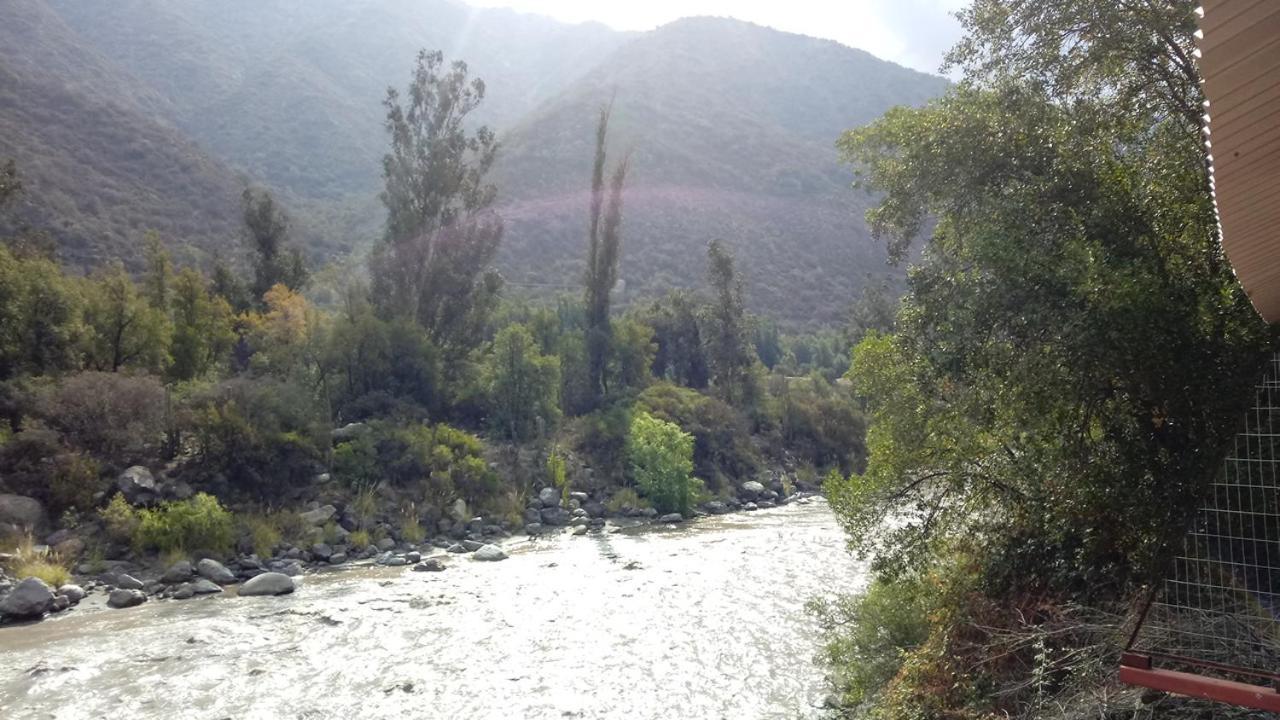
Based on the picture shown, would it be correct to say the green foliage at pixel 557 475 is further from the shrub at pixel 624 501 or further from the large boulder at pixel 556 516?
the shrub at pixel 624 501

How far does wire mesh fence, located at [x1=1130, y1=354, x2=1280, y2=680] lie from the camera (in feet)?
17.3

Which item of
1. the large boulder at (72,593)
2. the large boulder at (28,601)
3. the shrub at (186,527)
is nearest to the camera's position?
the large boulder at (28,601)

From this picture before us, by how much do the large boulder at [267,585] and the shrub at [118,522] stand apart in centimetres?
306

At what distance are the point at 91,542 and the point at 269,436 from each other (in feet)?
16.1

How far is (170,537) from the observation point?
16.2 meters

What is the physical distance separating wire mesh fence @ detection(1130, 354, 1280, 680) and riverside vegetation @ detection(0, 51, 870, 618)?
1415 centimetres

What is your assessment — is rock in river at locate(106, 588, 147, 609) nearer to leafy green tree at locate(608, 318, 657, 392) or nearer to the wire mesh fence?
the wire mesh fence

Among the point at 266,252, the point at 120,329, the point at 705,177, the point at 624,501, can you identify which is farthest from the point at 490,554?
the point at 705,177

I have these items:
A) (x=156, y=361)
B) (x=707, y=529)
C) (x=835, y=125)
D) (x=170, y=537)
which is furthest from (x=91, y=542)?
(x=835, y=125)

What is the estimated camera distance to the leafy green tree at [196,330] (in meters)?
22.9

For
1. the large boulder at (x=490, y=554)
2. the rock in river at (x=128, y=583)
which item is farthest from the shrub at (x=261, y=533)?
the large boulder at (x=490, y=554)

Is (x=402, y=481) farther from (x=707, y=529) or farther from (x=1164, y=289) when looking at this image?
(x=1164, y=289)

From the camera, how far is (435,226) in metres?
30.7

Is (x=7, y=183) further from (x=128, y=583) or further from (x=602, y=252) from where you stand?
(x=602, y=252)
